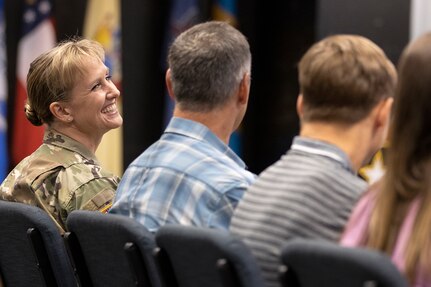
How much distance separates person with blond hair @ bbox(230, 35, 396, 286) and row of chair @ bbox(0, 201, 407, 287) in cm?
12

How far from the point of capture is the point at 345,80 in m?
2.39

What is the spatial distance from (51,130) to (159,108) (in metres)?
4.05

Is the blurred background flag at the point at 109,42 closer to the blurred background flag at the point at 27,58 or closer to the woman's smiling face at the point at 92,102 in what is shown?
the blurred background flag at the point at 27,58

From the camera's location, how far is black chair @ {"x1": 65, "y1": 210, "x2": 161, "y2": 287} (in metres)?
2.66

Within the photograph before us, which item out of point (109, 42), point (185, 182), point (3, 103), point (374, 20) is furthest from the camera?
point (109, 42)

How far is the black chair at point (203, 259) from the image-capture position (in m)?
2.29

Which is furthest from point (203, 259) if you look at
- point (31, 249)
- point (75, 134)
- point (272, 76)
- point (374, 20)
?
point (272, 76)

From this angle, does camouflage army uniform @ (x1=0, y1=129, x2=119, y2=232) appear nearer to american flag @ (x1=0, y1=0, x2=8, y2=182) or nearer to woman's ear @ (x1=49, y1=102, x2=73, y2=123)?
woman's ear @ (x1=49, y1=102, x2=73, y2=123)

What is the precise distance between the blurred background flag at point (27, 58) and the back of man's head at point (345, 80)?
4656mm

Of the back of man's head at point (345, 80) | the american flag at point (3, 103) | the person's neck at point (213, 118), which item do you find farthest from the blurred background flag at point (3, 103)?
the back of man's head at point (345, 80)

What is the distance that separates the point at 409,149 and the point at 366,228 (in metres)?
0.20

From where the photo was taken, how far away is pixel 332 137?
8.00 feet

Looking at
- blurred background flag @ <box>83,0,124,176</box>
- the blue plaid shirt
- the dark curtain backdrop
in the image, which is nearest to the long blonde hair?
the blue plaid shirt

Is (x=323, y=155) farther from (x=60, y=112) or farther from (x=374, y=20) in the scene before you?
(x=374, y=20)
